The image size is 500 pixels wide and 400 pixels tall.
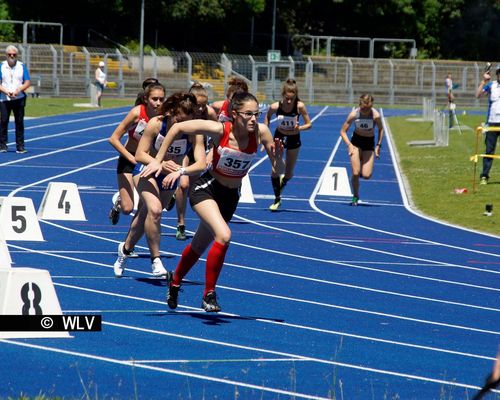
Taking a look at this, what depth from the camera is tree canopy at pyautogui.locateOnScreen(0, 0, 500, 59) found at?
67.0 metres

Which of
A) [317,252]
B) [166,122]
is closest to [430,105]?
[317,252]

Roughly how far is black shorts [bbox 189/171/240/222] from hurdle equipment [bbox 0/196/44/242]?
4.56 m

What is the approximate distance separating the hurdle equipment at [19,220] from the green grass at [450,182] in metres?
6.26

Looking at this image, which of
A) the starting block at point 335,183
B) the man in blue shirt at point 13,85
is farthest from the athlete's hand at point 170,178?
the man in blue shirt at point 13,85

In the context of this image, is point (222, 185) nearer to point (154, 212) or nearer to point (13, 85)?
point (154, 212)

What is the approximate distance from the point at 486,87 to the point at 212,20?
4671 centimetres

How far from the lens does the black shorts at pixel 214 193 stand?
33.4ft

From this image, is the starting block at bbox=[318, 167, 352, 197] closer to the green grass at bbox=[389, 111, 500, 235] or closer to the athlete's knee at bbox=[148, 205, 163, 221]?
the green grass at bbox=[389, 111, 500, 235]

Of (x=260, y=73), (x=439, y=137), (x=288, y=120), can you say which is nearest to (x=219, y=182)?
(x=288, y=120)

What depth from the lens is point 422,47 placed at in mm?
82250

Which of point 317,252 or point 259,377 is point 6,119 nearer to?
point 317,252

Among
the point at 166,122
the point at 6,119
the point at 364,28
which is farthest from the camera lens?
the point at 364,28

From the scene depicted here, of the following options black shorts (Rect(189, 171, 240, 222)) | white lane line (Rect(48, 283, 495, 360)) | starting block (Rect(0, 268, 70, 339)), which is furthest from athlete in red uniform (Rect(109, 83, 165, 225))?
starting block (Rect(0, 268, 70, 339))

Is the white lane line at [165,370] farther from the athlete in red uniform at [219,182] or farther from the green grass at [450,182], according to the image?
the green grass at [450,182]
